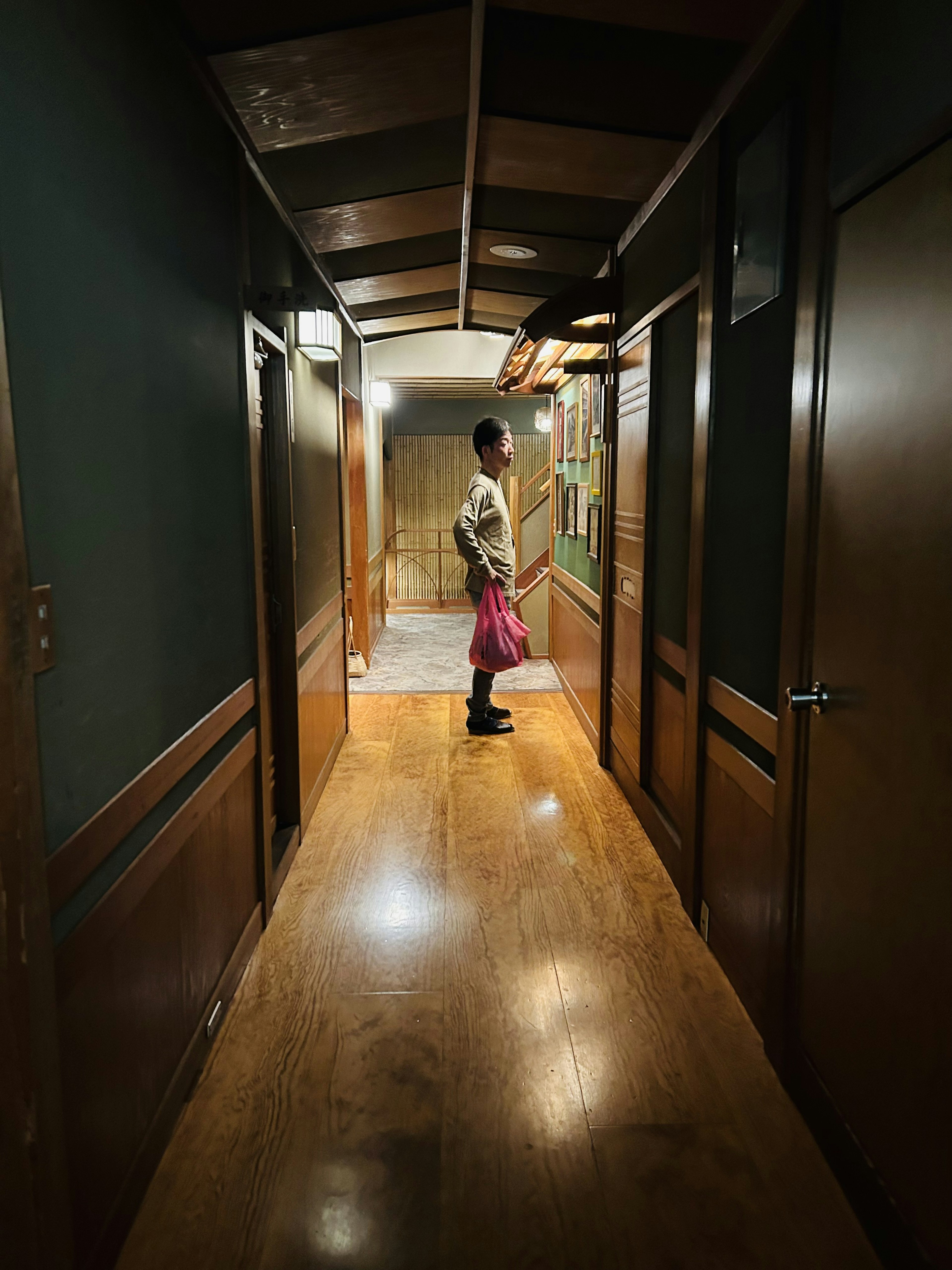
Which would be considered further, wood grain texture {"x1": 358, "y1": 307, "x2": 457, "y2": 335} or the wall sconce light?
wood grain texture {"x1": 358, "y1": 307, "x2": 457, "y2": 335}

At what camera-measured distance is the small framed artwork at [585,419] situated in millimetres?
4906

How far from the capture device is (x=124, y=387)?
1596 mm

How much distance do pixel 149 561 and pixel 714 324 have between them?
1.77m

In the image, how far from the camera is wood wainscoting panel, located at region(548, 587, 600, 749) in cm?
473

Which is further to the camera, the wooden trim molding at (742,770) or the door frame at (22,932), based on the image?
the wooden trim molding at (742,770)

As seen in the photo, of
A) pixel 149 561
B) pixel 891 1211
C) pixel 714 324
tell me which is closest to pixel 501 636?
pixel 714 324

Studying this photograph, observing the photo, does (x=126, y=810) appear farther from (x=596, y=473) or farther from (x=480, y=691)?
(x=596, y=473)

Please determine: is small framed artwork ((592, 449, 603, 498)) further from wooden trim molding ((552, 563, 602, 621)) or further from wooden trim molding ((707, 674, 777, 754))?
wooden trim molding ((707, 674, 777, 754))

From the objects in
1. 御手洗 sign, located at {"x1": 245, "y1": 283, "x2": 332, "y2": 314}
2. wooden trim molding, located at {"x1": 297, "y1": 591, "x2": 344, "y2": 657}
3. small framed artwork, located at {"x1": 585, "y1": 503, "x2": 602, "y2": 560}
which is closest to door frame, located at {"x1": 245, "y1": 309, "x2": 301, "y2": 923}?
御手洗 sign, located at {"x1": 245, "y1": 283, "x2": 332, "y2": 314}

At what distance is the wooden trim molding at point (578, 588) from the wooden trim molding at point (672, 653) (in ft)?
3.46

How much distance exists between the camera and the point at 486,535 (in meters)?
4.77

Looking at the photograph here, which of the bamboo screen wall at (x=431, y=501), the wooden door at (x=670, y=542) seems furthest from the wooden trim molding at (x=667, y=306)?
the bamboo screen wall at (x=431, y=501)

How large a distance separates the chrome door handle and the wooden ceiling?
5.35 ft

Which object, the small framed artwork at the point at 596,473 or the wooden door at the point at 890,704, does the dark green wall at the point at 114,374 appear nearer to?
the wooden door at the point at 890,704
